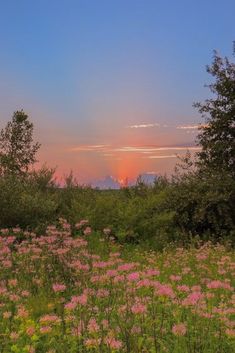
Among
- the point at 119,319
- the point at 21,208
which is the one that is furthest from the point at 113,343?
the point at 21,208

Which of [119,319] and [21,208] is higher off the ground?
[21,208]

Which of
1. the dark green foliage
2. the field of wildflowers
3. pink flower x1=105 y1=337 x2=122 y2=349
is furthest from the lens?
the dark green foliage

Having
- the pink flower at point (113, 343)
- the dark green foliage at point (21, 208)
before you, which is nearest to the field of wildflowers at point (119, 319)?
the pink flower at point (113, 343)

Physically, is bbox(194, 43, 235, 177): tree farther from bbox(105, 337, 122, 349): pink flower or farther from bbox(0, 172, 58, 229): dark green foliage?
bbox(105, 337, 122, 349): pink flower

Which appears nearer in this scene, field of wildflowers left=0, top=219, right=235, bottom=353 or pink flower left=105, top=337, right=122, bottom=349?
pink flower left=105, top=337, right=122, bottom=349

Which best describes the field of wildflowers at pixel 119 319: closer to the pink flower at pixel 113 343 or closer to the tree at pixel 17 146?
the pink flower at pixel 113 343

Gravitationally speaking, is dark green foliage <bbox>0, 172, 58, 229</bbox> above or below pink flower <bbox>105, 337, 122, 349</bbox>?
above

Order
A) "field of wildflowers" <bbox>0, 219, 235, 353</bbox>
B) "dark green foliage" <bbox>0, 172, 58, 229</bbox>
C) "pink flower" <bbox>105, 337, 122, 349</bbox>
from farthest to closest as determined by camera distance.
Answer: "dark green foliage" <bbox>0, 172, 58, 229</bbox>
"field of wildflowers" <bbox>0, 219, 235, 353</bbox>
"pink flower" <bbox>105, 337, 122, 349</bbox>

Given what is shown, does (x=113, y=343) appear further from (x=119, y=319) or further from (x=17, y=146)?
(x=17, y=146)

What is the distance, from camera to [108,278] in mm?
5520

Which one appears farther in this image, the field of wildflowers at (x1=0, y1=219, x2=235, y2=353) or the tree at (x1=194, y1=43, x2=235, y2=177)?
the tree at (x1=194, y1=43, x2=235, y2=177)

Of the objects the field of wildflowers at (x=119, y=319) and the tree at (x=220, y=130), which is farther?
the tree at (x=220, y=130)

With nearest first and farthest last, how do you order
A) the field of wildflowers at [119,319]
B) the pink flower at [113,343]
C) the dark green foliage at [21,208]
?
the pink flower at [113,343]
the field of wildflowers at [119,319]
the dark green foliage at [21,208]

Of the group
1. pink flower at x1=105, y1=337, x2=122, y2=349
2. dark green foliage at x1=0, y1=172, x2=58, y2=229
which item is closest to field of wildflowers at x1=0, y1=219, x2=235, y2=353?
pink flower at x1=105, y1=337, x2=122, y2=349
